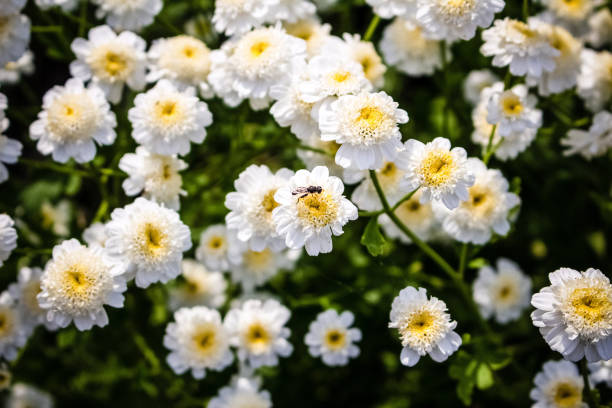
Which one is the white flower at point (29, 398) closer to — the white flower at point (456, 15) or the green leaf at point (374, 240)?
the green leaf at point (374, 240)

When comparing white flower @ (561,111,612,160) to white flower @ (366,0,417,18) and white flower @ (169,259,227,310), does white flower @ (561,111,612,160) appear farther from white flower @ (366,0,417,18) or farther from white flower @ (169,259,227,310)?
white flower @ (169,259,227,310)

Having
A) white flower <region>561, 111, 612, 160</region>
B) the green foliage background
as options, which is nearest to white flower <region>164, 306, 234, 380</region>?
the green foliage background

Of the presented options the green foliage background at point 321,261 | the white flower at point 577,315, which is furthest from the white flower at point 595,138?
the white flower at point 577,315

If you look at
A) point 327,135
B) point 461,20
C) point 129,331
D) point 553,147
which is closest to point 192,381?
point 129,331

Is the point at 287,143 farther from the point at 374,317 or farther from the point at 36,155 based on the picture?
the point at 36,155

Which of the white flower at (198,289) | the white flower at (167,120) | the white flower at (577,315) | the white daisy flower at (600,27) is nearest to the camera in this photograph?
the white flower at (577,315)

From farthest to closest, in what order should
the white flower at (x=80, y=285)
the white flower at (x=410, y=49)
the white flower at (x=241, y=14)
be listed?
1. the white flower at (x=410, y=49)
2. the white flower at (x=241, y=14)
3. the white flower at (x=80, y=285)

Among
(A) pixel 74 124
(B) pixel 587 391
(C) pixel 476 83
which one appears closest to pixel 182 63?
(A) pixel 74 124

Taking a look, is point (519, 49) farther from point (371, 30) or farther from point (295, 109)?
point (295, 109)
